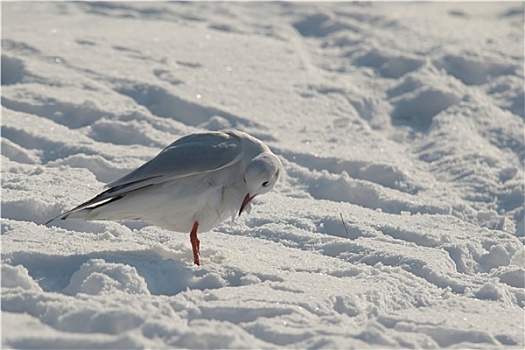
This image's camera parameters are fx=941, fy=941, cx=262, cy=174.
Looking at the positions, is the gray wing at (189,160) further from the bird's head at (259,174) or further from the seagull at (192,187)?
the bird's head at (259,174)

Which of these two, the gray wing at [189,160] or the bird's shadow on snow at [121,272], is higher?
the gray wing at [189,160]

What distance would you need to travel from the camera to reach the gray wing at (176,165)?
4.49 meters

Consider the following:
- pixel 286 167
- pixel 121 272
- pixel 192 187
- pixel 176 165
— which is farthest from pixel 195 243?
pixel 286 167

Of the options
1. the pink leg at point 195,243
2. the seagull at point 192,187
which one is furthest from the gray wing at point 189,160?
the pink leg at point 195,243

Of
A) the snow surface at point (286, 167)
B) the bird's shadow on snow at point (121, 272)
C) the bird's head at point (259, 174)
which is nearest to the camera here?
the snow surface at point (286, 167)

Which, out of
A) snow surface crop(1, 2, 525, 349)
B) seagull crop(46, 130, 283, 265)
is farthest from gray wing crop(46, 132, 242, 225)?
snow surface crop(1, 2, 525, 349)

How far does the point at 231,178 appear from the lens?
15.2 feet

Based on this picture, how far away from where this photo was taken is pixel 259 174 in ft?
14.6

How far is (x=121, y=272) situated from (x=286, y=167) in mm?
2673

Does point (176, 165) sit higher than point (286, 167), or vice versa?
point (176, 165)

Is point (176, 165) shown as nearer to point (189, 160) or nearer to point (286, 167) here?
point (189, 160)

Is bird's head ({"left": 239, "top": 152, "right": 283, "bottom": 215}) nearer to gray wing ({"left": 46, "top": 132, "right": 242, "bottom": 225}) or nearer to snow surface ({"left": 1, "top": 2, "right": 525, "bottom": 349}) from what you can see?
gray wing ({"left": 46, "top": 132, "right": 242, "bottom": 225})

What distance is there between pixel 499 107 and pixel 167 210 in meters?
4.28

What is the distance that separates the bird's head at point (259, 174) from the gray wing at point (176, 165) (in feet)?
0.49
